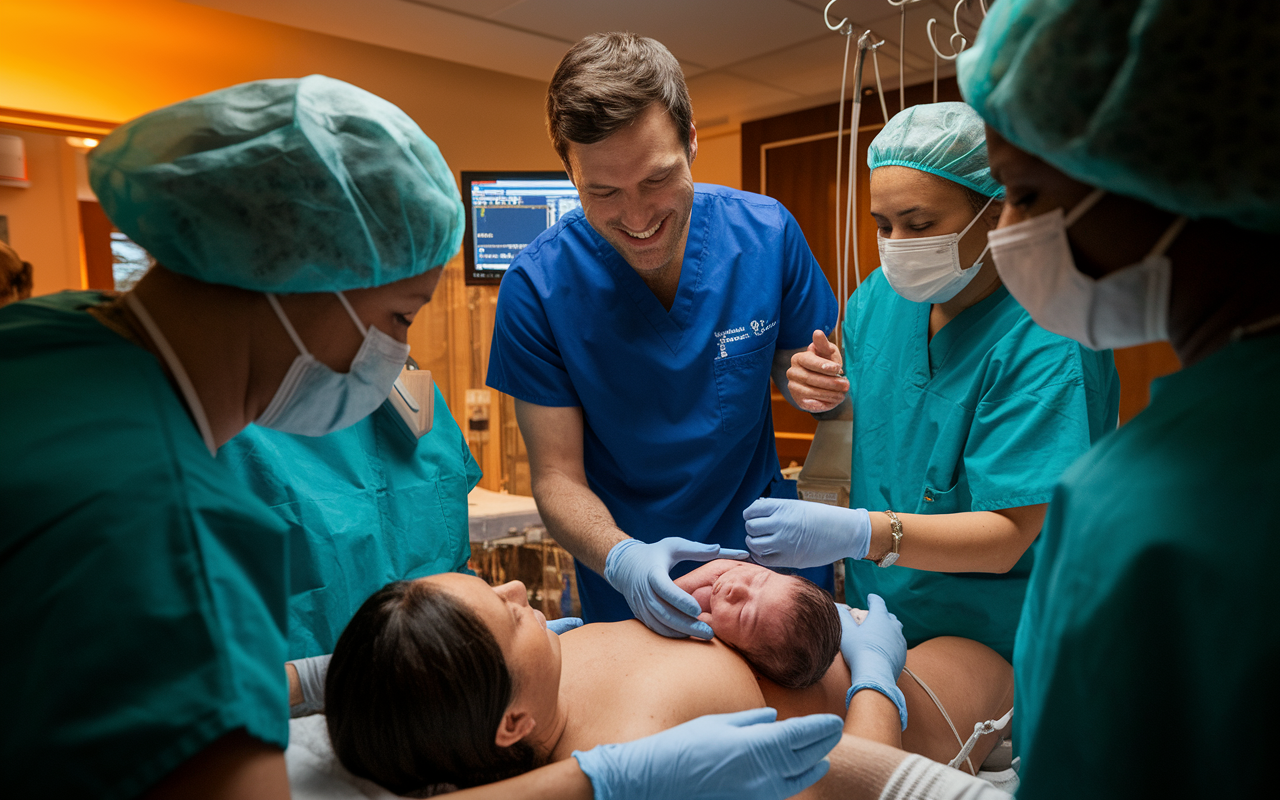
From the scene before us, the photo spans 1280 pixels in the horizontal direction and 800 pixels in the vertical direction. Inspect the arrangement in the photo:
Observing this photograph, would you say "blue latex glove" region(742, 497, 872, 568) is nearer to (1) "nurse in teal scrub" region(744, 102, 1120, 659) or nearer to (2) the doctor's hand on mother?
(1) "nurse in teal scrub" region(744, 102, 1120, 659)

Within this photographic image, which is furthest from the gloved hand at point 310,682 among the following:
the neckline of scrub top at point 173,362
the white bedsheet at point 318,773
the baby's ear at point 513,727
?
the neckline of scrub top at point 173,362

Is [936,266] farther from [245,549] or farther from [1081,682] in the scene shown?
[245,549]

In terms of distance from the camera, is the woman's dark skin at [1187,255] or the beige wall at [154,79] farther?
the beige wall at [154,79]

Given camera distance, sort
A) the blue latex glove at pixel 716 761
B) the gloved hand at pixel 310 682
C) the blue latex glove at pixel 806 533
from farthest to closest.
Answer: the blue latex glove at pixel 806 533 < the gloved hand at pixel 310 682 < the blue latex glove at pixel 716 761

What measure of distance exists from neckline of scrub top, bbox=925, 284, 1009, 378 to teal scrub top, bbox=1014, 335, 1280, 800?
2.88 feet

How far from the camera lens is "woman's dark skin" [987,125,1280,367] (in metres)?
0.66

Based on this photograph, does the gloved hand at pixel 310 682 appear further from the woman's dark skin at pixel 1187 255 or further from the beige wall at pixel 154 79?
the beige wall at pixel 154 79

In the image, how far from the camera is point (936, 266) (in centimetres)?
152

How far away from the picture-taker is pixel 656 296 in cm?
187

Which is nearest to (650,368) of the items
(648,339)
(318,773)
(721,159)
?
(648,339)

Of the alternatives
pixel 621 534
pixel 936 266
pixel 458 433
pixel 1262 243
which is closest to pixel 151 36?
pixel 458 433

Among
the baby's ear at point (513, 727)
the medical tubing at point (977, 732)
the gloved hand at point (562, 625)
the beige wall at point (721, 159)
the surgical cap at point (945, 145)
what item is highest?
the beige wall at point (721, 159)

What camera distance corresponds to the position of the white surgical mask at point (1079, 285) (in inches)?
27.7

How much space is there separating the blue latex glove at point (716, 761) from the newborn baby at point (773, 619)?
0.37 meters
